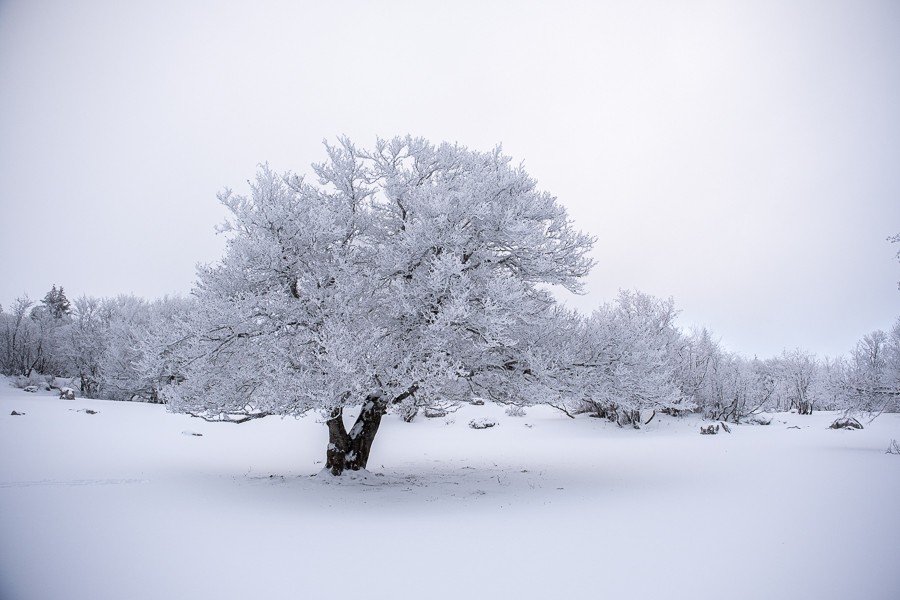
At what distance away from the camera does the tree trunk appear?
13273 mm

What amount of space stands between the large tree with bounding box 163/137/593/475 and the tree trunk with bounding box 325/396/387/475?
1.4 inches

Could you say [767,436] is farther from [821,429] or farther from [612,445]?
[612,445]

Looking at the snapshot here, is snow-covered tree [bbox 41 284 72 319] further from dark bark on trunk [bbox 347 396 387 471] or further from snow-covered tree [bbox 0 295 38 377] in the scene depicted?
dark bark on trunk [bbox 347 396 387 471]

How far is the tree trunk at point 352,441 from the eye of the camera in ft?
43.5

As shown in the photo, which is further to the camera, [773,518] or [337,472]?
[337,472]

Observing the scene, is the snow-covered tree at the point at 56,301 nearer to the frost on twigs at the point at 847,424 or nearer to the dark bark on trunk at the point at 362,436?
the dark bark on trunk at the point at 362,436

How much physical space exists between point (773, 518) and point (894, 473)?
22.8ft

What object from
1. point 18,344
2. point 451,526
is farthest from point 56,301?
point 451,526

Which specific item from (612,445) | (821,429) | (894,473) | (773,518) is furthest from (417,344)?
(821,429)

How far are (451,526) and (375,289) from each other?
5782 mm

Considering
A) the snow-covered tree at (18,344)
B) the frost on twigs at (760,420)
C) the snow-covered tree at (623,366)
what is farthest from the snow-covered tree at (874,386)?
the snow-covered tree at (18,344)

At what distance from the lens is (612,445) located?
2288cm

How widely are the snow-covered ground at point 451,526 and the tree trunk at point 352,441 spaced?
60cm

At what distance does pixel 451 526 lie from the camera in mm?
8273
